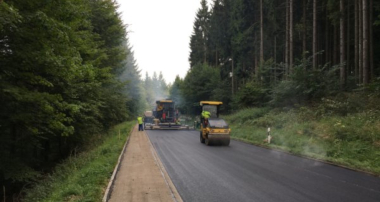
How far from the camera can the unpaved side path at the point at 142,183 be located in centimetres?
751

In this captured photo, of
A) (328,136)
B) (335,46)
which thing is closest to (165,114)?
(335,46)

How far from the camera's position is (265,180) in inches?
364

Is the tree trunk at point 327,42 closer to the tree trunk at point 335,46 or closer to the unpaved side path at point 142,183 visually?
the tree trunk at point 335,46

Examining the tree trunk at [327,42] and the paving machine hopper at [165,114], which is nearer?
the tree trunk at [327,42]

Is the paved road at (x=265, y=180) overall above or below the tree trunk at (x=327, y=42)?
below

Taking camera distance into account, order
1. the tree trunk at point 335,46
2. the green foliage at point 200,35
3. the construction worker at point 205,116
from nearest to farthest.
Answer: the construction worker at point 205,116
the tree trunk at point 335,46
the green foliage at point 200,35

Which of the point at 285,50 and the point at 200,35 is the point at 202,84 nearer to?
the point at 285,50

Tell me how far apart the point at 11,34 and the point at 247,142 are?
49.5 feet

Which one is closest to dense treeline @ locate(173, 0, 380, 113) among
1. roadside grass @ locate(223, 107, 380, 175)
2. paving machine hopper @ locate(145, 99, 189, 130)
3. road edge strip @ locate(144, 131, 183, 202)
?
roadside grass @ locate(223, 107, 380, 175)

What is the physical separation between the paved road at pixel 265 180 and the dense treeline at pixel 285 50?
1074 centimetres

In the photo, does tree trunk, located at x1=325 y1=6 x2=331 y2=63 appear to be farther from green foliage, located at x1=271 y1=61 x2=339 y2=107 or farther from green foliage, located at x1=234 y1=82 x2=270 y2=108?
green foliage, located at x1=271 y1=61 x2=339 y2=107

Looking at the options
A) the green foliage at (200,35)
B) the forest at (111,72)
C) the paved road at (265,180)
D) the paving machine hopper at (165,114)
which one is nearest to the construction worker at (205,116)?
the forest at (111,72)

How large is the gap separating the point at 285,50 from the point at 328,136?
79.9 feet

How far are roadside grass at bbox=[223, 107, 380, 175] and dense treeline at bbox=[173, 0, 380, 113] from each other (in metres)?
2.87
